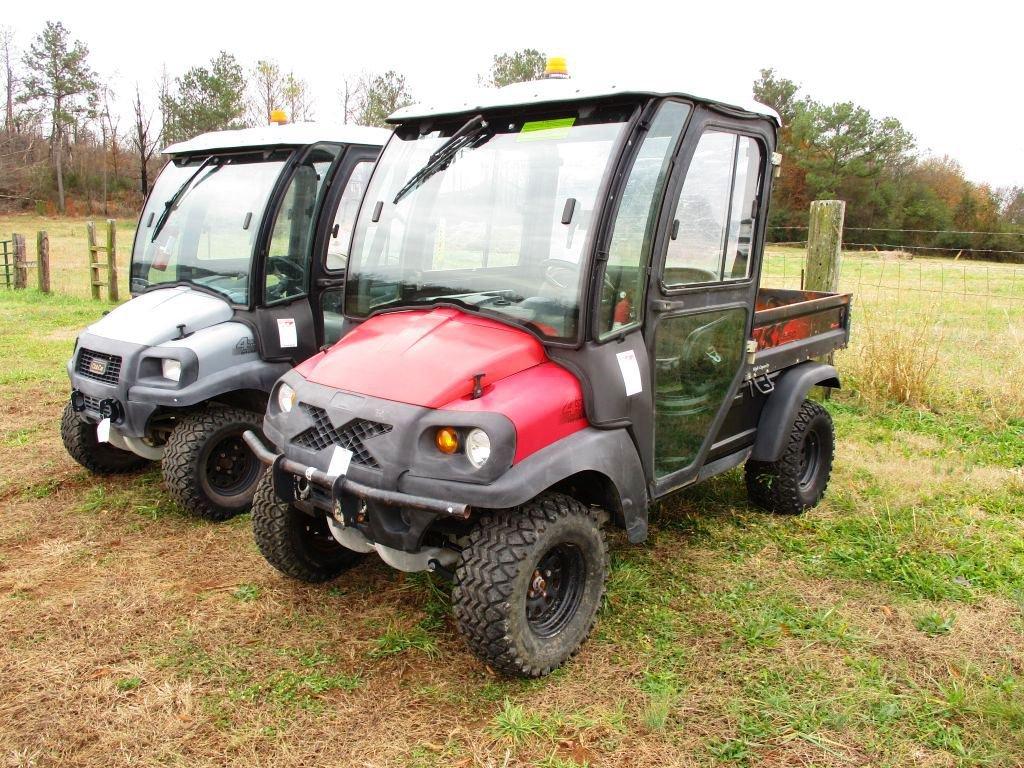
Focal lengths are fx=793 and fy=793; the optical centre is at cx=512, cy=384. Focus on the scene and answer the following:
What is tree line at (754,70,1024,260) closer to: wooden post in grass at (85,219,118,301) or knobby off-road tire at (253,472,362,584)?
wooden post in grass at (85,219,118,301)

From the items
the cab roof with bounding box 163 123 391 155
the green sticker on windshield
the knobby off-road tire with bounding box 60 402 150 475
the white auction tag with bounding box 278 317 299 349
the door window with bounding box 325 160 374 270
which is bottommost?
the knobby off-road tire with bounding box 60 402 150 475

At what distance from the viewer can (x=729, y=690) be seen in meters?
3.02

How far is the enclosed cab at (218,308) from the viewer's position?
4395mm

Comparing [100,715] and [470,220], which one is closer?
[100,715]

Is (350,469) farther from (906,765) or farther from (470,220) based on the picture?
(906,765)

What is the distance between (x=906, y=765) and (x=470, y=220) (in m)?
2.62

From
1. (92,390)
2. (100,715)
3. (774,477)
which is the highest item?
(92,390)

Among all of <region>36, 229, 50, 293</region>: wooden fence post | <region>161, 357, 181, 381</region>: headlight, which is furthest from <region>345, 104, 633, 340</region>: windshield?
<region>36, 229, 50, 293</region>: wooden fence post

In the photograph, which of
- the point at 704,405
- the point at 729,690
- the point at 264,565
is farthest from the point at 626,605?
the point at 264,565

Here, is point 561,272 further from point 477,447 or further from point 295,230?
point 295,230

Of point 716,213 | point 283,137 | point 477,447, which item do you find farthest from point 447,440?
point 283,137

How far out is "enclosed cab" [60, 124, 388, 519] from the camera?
4395mm

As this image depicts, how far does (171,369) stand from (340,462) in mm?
1986

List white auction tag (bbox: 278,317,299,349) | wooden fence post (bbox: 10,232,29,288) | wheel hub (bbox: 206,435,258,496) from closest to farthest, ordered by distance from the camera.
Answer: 1. wheel hub (bbox: 206,435,258,496)
2. white auction tag (bbox: 278,317,299,349)
3. wooden fence post (bbox: 10,232,29,288)
